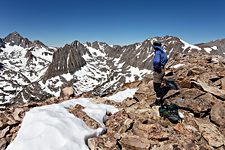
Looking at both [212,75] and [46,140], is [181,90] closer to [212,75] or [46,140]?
[212,75]

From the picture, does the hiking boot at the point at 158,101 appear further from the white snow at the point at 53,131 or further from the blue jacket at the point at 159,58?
the white snow at the point at 53,131

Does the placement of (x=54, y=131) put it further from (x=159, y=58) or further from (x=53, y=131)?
(x=159, y=58)

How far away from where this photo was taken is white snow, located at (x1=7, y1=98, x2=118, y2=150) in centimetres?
1390

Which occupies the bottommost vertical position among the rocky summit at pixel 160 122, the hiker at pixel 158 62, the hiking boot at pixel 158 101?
the rocky summit at pixel 160 122

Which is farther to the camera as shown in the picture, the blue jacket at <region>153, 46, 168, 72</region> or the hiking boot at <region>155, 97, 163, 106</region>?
the hiking boot at <region>155, 97, 163, 106</region>

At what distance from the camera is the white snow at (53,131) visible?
13898 millimetres

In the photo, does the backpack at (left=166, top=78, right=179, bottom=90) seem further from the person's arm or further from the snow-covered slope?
the snow-covered slope

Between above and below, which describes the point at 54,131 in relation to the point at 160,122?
above

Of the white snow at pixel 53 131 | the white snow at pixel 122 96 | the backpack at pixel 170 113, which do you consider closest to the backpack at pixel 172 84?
the white snow at pixel 122 96

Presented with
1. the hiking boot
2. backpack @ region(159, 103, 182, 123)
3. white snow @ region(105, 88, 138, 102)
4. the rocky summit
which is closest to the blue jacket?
the hiking boot

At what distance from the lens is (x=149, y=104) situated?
2097 centimetres

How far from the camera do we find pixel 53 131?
14.8 m

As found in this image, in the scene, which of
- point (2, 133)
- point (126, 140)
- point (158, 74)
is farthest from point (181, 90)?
point (2, 133)

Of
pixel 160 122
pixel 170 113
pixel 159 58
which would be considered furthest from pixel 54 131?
pixel 159 58
